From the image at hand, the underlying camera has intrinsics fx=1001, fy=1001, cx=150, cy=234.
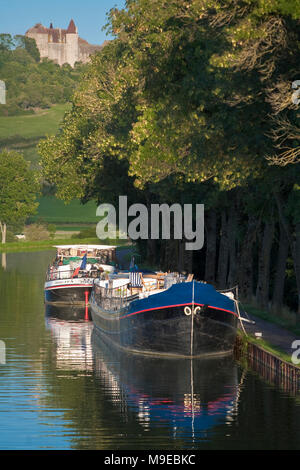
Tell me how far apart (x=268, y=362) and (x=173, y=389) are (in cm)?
333

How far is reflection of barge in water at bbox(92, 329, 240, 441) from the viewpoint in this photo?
2392 centimetres

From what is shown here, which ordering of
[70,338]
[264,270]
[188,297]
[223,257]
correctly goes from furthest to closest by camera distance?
[223,257], [264,270], [70,338], [188,297]

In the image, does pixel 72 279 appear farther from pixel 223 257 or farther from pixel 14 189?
pixel 14 189

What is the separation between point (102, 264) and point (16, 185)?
4533 inches

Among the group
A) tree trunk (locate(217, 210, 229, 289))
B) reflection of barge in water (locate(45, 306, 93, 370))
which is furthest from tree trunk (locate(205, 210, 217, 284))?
reflection of barge in water (locate(45, 306, 93, 370))

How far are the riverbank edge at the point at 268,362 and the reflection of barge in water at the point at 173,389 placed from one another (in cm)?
61

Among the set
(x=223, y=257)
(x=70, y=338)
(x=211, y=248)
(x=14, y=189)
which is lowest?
(x=70, y=338)

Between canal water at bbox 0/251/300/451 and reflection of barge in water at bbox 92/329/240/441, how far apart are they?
28 mm

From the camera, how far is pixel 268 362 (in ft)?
97.6

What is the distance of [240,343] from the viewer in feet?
112

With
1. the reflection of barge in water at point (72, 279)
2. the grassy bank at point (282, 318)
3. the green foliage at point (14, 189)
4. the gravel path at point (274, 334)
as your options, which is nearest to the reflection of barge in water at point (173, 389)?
the gravel path at point (274, 334)

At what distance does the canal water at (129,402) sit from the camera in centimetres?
2164

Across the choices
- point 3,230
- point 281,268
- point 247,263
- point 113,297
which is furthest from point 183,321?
point 3,230

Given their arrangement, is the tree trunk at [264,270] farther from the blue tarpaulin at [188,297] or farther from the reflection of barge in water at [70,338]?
the blue tarpaulin at [188,297]
